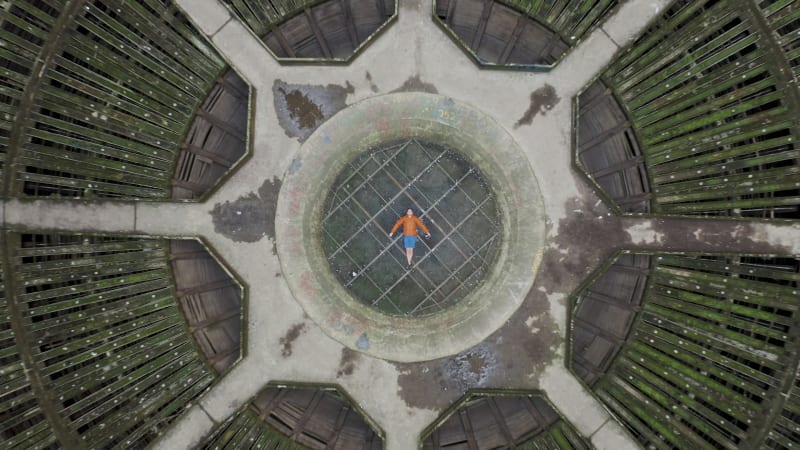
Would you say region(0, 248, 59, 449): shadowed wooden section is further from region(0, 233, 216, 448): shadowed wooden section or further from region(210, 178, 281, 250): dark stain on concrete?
region(210, 178, 281, 250): dark stain on concrete

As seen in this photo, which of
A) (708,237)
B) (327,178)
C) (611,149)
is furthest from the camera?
(611,149)

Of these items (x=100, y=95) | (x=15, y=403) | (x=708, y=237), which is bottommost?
(x=708, y=237)

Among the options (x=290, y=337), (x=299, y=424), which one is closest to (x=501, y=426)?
(x=299, y=424)

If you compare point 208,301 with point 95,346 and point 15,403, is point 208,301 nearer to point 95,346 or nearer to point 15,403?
point 95,346

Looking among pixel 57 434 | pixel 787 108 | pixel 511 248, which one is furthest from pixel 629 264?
pixel 57 434

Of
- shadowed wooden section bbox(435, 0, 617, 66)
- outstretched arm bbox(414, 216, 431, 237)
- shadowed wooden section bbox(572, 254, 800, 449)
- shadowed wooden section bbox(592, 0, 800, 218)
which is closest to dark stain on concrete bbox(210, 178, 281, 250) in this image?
outstretched arm bbox(414, 216, 431, 237)

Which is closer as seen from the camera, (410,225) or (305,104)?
(410,225)

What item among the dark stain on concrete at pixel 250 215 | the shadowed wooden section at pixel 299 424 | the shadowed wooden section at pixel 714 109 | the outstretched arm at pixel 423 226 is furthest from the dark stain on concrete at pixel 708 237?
the dark stain on concrete at pixel 250 215
